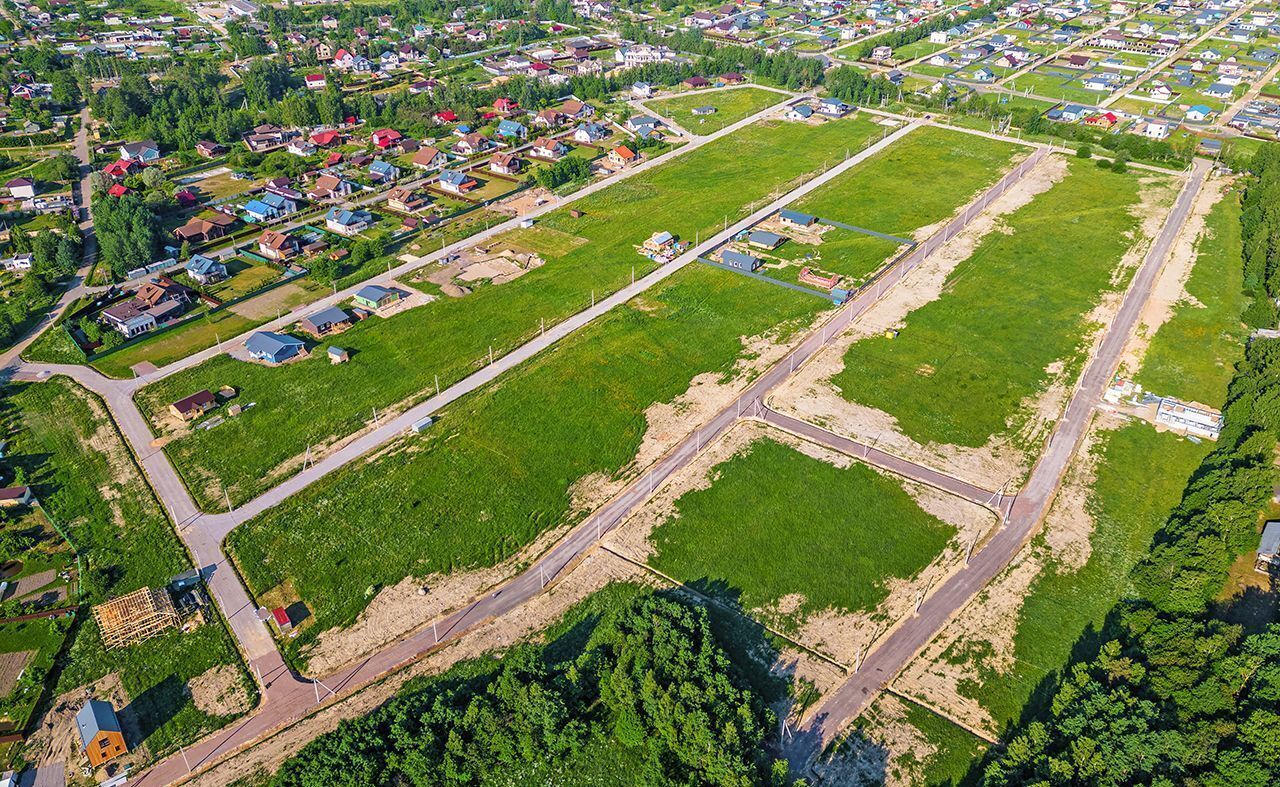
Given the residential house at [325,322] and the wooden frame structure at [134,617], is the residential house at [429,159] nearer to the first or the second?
the residential house at [325,322]

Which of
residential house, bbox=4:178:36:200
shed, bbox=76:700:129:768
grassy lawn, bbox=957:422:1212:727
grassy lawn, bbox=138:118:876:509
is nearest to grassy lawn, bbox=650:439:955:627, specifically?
grassy lawn, bbox=957:422:1212:727

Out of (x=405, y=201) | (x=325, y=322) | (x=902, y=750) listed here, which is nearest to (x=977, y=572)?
(x=902, y=750)

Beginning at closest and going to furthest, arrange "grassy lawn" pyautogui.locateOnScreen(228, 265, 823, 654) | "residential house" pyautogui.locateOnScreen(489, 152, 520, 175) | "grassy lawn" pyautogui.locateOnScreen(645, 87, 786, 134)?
"grassy lawn" pyautogui.locateOnScreen(228, 265, 823, 654) → "residential house" pyautogui.locateOnScreen(489, 152, 520, 175) → "grassy lawn" pyautogui.locateOnScreen(645, 87, 786, 134)

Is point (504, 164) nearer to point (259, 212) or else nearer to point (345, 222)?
point (345, 222)

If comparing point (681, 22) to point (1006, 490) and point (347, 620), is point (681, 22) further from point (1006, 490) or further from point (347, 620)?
point (347, 620)

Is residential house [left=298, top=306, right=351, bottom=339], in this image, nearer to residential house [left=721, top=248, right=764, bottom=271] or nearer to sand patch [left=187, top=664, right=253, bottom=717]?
sand patch [left=187, top=664, right=253, bottom=717]

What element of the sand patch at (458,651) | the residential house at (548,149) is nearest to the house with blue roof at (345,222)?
the residential house at (548,149)
